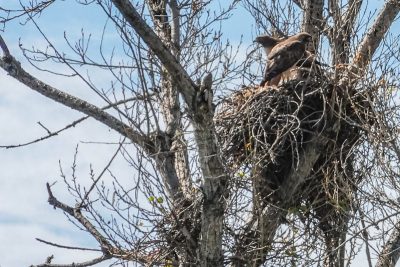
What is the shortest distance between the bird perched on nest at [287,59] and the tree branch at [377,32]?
53 cm

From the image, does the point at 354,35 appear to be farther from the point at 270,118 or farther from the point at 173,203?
the point at 173,203

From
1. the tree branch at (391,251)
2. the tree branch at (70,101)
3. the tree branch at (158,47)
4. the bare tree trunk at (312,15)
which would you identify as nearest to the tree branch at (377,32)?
the bare tree trunk at (312,15)

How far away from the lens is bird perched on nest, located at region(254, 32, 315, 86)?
8.99m

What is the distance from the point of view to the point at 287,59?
927 centimetres

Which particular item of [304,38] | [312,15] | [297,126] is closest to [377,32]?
[304,38]

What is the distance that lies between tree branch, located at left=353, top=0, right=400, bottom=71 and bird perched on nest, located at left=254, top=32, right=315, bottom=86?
0.53 meters

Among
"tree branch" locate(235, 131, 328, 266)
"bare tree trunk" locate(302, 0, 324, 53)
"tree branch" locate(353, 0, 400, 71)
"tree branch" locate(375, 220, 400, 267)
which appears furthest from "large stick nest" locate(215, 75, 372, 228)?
"bare tree trunk" locate(302, 0, 324, 53)

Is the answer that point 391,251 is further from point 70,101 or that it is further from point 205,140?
point 70,101

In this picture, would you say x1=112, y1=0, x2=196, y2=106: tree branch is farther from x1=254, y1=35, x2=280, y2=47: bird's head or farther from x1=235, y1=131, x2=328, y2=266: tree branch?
x1=254, y1=35, x2=280, y2=47: bird's head

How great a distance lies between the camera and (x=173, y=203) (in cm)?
838

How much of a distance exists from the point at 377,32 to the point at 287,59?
0.97 m

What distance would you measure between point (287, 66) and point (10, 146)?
287 cm

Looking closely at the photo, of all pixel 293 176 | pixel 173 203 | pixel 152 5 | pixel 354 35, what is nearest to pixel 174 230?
pixel 173 203

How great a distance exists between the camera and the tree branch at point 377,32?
9.04m
